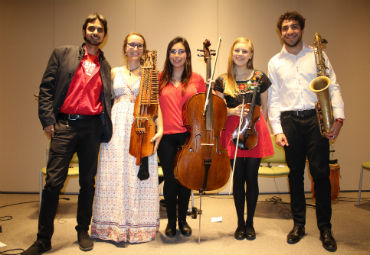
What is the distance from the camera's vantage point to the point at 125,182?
8.57 ft

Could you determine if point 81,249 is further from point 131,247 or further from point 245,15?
point 245,15

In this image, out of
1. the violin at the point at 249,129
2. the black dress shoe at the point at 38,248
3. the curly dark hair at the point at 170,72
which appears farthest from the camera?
the curly dark hair at the point at 170,72

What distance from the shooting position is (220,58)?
4641mm

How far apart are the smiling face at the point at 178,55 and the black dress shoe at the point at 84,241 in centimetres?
160

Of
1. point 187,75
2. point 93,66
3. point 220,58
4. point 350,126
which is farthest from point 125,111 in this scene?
point 350,126

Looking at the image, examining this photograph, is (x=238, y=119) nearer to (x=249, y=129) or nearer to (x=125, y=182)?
(x=249, y=129)

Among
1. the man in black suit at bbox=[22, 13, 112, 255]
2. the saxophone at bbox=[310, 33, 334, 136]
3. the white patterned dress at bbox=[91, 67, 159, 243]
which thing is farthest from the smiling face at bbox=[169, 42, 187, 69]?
the saxophone at bbox=[310, 33, 334, 136]

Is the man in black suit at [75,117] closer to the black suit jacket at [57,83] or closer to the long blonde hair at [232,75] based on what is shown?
the black suit jacket at [57,83]

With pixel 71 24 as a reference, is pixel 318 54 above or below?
below

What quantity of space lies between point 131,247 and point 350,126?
12.6 feet

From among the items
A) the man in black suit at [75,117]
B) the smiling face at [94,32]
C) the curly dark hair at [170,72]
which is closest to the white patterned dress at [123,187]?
the man in black suit at [75,117]

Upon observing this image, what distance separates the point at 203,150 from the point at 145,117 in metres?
0.54

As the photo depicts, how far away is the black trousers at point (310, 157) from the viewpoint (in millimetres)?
2490

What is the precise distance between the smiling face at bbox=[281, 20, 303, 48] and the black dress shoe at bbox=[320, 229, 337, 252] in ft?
5.18
